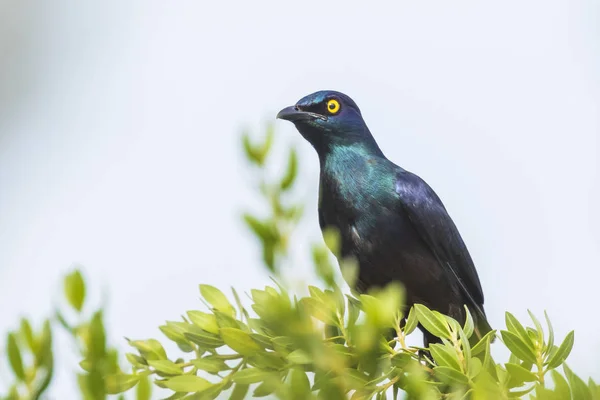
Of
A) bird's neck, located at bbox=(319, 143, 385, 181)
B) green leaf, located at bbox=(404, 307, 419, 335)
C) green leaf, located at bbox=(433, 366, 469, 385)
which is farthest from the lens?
bird's neck, located at bbox=(319, 143, 385, 181)

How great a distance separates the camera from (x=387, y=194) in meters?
6.03

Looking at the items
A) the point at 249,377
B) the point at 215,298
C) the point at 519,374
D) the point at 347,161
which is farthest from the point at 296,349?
the point at 347,161

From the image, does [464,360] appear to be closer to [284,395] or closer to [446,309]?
[284,395]

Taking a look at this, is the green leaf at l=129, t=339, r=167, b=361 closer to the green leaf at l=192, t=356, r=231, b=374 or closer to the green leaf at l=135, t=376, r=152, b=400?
the green leaf at l=192, t=356, r=231, b=374

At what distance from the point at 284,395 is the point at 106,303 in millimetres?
274

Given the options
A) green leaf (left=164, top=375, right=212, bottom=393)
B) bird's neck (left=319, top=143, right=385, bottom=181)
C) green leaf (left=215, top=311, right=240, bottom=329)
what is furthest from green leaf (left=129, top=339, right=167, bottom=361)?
bird's neck (left=319, top=143, right=385, bottom=181)

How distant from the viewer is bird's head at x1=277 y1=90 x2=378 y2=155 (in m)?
6.47

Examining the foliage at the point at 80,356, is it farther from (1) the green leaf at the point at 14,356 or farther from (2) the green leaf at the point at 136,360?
(2) the green leaf at the point at 136,360

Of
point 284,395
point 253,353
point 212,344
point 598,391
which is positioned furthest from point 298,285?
point 212,344

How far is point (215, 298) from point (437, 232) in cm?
320

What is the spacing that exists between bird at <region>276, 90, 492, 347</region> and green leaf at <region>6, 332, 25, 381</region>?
4.62 meters

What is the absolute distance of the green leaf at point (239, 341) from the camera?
2557 mm

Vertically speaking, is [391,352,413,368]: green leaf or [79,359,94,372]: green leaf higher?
[79,359,94,372]: green leaf

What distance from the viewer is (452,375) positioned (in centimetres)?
248
